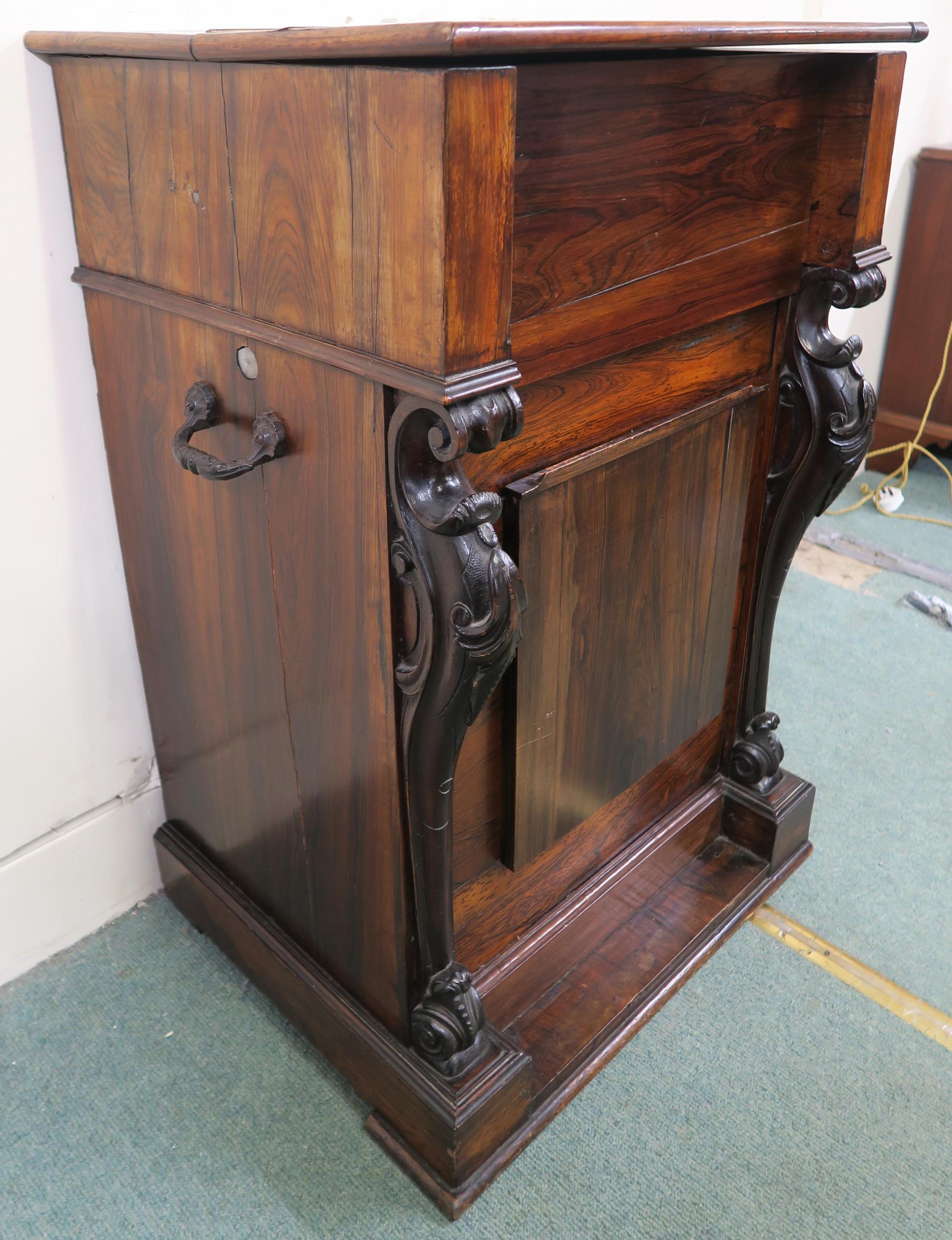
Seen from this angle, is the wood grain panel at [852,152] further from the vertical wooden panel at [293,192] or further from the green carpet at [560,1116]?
the green carpet at [560,1116]

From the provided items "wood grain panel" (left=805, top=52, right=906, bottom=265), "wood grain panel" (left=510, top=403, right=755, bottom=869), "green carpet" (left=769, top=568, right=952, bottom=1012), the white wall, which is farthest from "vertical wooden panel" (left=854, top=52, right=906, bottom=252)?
"green carpet" (left=769, top=568, right=952, bottom=1012)

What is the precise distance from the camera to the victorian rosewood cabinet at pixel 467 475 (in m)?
0.85

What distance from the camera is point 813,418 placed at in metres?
1.38

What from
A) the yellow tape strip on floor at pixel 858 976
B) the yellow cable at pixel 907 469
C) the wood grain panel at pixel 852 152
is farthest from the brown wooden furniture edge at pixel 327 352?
the yellow cable at pixel 907 469

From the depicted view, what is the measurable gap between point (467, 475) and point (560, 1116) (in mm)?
810

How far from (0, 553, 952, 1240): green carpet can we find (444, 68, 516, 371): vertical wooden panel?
935mm

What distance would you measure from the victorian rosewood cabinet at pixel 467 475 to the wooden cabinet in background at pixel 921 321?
1.72 m

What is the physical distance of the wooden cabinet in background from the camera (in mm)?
2775

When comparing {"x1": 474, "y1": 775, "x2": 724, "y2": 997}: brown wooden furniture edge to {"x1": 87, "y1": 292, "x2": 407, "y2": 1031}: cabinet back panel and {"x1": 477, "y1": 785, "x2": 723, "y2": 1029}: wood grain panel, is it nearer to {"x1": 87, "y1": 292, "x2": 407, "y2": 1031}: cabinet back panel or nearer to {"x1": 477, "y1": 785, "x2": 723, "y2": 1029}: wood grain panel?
{"x1": 477, "y1": 785, "x2": 723, "y2": 1029}: wood grain panel

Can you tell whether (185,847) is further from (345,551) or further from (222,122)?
(222,122)

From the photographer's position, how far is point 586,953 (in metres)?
1.47

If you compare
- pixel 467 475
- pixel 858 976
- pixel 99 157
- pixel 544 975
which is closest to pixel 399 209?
pixel 467 475

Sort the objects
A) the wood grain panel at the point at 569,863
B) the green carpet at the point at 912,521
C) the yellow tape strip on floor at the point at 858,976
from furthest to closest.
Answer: the green carpet at the point at 912,521, the yellow tape strip on floor at the point at 858,976, the wood grain panel at the point at 569,863

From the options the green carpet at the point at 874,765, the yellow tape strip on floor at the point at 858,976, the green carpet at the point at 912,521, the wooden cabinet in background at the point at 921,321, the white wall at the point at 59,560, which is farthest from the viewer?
the wooden cabinet in background at the point at 921,321
